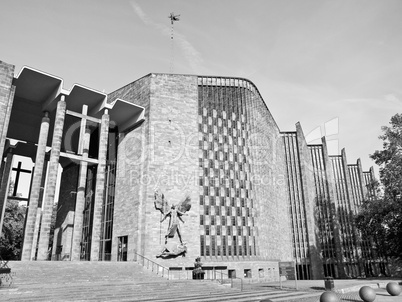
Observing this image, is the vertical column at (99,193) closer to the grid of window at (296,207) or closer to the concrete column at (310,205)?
the grid of window at (296,207)

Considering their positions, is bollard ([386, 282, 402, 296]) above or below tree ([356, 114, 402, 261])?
below

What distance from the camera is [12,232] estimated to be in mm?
47844

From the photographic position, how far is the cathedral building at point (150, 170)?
29578 millimetres

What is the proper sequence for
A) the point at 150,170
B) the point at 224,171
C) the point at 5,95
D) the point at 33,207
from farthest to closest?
the point at 224,171
the point at 150,170
the point at 33,207
the point at 5,95

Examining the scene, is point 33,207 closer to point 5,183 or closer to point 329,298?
point 5,183

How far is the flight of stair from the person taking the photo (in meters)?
15.8

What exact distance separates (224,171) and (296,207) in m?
32.3

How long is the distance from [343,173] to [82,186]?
73762 millimetres

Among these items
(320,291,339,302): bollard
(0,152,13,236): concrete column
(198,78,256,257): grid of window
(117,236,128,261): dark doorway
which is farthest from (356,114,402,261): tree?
(0,152,13,236): concrete column

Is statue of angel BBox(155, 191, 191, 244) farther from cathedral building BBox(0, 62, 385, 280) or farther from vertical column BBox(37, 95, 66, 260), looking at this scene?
vertical column BBox(37, 95, 66, 260)

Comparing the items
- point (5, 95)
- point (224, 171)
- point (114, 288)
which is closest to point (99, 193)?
point (5, 95)

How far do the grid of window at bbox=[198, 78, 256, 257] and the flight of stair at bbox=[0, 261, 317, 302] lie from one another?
1273cm

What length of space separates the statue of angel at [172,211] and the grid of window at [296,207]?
38750 millimetres

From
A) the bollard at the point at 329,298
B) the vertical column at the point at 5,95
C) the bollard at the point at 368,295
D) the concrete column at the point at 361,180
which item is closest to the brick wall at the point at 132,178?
the vertical column at the point at 5,95
